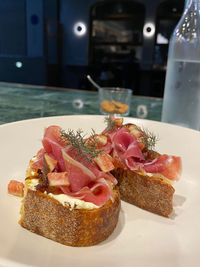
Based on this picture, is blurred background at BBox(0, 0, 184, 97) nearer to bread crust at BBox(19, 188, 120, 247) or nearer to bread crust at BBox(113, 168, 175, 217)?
bread crust at BBox(113, 168, 175, 217)

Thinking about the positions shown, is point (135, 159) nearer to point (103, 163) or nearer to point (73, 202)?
point (103, 163)

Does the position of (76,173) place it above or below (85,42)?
below

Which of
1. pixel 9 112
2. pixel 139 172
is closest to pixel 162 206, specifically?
pixel 139 172

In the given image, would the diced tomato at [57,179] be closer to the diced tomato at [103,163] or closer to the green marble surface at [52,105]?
the diced tomato at [103,163]

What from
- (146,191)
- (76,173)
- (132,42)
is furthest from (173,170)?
(132,42)

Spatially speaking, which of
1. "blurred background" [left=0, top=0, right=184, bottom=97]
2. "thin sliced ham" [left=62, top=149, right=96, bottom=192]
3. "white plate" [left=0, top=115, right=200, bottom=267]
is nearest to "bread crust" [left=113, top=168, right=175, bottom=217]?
"white plate" [left=0, top=115, right=200, bottom=267]
